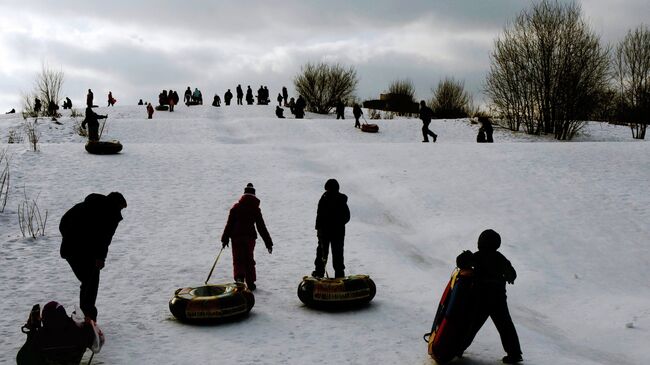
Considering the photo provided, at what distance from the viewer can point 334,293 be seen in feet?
25.2

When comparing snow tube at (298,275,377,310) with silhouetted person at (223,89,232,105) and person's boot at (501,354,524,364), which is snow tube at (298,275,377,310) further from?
silhouetted person at (223,89,232,105)

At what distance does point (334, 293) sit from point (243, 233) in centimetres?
177

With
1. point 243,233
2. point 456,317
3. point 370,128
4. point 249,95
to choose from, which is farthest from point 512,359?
point 249,95

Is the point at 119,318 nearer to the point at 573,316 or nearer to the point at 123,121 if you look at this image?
the point at 573,316

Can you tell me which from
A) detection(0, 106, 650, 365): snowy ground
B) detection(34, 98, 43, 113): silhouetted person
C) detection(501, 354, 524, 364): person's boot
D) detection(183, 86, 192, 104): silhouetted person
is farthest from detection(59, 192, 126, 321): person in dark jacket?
detection(183, 86, 192, 104): silhouetted person

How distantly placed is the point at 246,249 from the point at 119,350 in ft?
9.26

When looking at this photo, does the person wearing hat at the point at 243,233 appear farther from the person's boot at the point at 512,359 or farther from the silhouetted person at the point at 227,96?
the silhouetted person at the point at 227,96

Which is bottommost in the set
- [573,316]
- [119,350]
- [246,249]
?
[573,316]

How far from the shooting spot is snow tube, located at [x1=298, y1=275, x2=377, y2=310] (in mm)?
7668

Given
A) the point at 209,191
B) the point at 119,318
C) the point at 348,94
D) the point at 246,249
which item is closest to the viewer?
the point at 119,318

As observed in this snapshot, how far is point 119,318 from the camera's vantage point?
7188mm

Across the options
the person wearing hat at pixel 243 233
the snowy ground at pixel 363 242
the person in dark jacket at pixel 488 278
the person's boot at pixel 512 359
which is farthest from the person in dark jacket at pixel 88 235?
the person's boot at pixel 512 359

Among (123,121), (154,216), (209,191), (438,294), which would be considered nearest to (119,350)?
(438,294)

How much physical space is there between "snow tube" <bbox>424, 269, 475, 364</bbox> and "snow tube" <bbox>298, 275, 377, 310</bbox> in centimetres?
230
